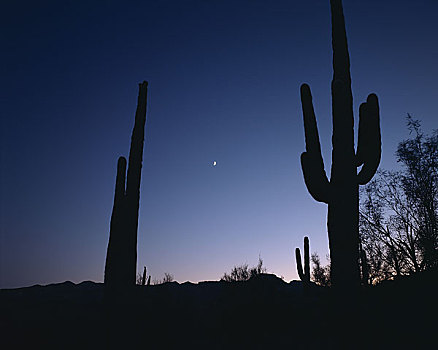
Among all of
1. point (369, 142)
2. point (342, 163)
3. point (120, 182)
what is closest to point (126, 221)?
point (120, 182)

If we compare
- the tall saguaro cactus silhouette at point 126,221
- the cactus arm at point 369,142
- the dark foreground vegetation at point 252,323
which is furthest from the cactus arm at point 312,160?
the tall saguaro cactus silhouette at point 126,221

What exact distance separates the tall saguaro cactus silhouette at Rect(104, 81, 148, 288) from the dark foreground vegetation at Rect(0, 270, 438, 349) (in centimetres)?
62

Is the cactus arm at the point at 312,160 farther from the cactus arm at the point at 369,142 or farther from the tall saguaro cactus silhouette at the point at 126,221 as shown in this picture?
the tall saguaro cactus silhouette at the point at 126,221

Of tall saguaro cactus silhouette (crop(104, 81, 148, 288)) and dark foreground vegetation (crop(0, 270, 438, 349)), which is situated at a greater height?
tall saguaro cactus silhouette (crop(104, 81, 148, 288))

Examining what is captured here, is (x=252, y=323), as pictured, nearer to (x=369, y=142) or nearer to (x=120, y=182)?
(x=120, y=182)

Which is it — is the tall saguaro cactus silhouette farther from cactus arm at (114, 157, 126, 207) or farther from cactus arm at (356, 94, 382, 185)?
cactus arm at (356, 94, 382, 185)

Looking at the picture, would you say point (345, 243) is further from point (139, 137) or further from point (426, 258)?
point (426, 258)

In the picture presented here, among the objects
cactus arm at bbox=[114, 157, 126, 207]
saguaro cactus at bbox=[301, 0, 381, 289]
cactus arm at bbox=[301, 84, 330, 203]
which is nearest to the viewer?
saguaro cactus at bbox=[301, 0, 381, 289]

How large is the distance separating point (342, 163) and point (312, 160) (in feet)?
2.27

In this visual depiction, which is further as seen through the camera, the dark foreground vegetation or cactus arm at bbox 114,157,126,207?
cactus arm at bbox 114,157,126,207

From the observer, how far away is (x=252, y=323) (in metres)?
13.1

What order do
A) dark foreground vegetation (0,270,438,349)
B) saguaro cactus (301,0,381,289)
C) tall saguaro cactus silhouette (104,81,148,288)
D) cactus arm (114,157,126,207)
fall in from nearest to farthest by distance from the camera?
1. saguaro cactus (301,0,381,289)
2. dark foreground vegetation (0,270,438,349)
3. tall saguaro cactus silhouette (104,81,148,288)
4. cactus arm (114,157,126,207)

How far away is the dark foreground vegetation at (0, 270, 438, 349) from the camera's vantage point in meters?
9.29

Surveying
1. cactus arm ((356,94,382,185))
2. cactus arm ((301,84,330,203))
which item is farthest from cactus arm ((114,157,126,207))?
cactus arm ((356,94,382,185))
